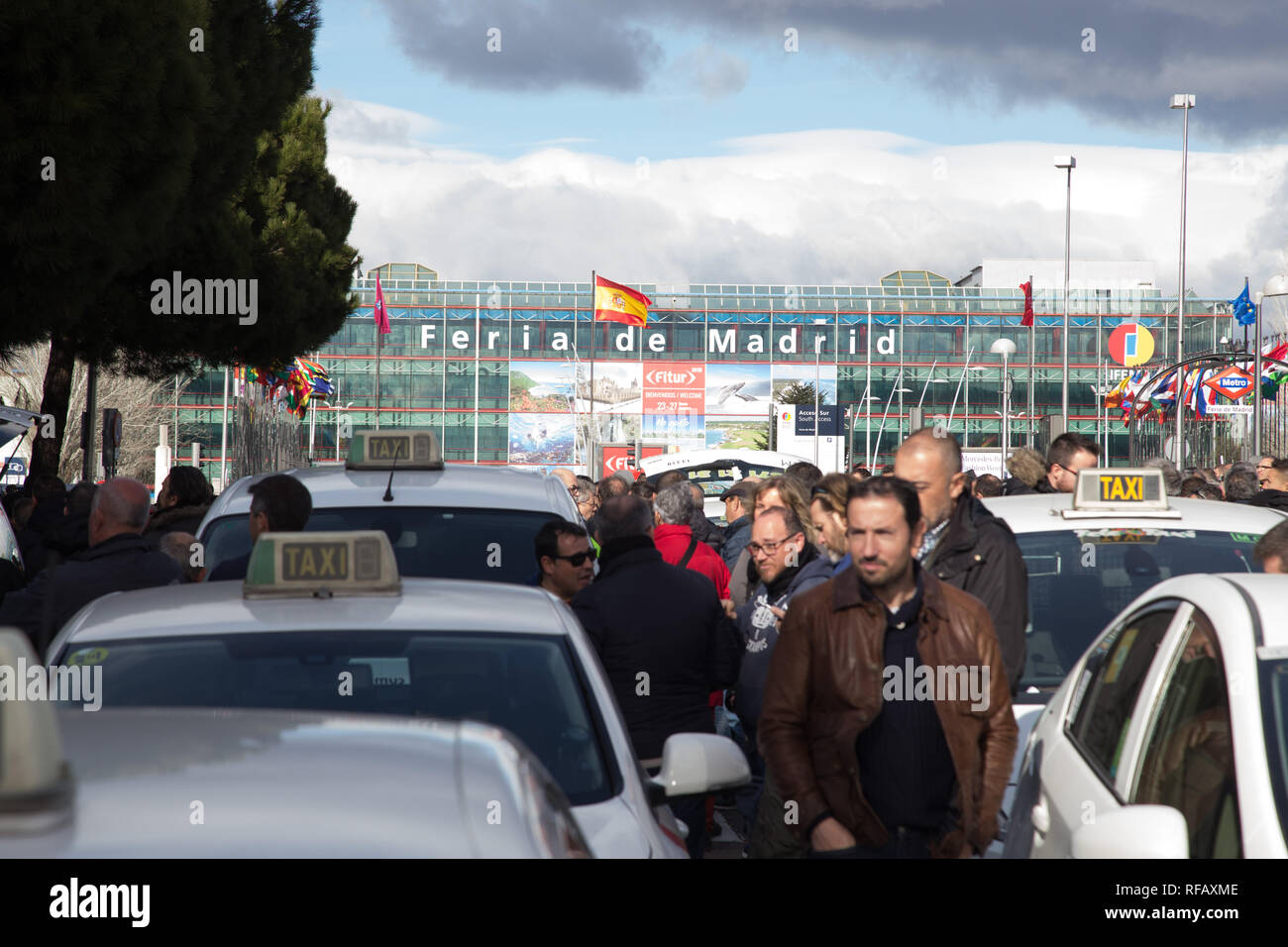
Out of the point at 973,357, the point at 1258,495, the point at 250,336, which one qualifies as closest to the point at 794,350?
the point at 973,357

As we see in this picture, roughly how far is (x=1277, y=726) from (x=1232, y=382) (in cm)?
3284

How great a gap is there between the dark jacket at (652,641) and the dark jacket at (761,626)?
0.57 feet

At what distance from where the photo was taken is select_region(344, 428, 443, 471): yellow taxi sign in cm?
802

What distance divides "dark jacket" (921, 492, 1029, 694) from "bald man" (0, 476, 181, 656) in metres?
3.45

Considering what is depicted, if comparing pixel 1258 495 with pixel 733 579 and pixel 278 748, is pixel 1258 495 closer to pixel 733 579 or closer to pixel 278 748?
pixel 733 579

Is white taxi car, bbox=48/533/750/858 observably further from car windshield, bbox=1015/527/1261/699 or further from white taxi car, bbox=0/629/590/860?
car windshield, bbox=1015/527/1261/699

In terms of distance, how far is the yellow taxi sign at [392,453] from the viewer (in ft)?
26.3

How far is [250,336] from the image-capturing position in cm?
2516

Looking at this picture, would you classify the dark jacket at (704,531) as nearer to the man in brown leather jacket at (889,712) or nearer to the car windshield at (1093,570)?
the car windshield at (1093,570)

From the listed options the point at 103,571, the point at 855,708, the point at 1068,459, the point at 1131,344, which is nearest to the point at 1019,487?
the point at 1068,459

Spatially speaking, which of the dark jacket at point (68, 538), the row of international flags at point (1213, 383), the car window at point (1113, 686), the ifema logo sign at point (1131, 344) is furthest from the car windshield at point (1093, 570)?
the ifema logo sign at point (1131, 344)

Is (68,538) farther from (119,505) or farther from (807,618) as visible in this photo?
(807,618)

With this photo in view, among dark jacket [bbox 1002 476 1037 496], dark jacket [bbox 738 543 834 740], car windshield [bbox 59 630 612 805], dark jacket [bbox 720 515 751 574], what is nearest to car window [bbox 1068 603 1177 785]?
car windshield [bbox 59 630 612 805]

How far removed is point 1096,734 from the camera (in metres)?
4.63
